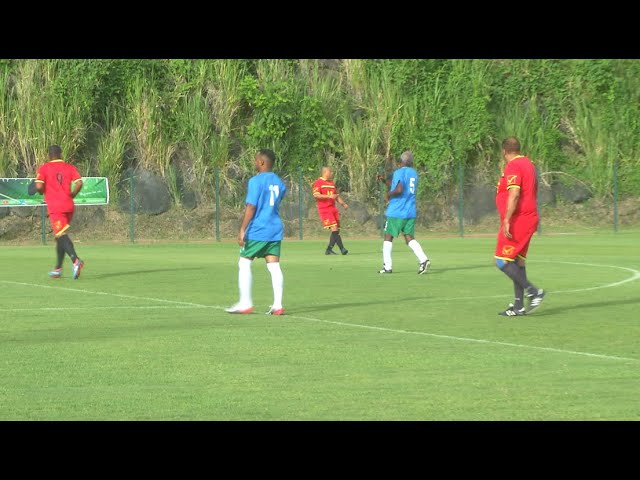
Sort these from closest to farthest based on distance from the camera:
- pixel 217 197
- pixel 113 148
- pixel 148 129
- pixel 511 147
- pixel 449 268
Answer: pixel 511 147 < pixel 449 268 < pixel 217 197 < pixel 113 148 < pixel 148 129

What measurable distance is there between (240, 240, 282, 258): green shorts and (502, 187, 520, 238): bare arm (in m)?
2.68

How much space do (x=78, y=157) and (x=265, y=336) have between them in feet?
111

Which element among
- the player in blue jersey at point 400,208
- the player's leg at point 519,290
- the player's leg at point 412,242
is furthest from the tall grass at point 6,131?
the player's leg at point 519,290

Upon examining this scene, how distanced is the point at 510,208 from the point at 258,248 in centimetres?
296

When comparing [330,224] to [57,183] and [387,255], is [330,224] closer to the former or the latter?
[387,255]

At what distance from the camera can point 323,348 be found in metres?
12.4

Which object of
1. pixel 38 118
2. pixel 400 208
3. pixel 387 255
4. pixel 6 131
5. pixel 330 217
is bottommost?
pixel 387 255

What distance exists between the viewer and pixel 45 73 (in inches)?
1802

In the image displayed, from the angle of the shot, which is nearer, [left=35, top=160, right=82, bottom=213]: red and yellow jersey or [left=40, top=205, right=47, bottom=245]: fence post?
[left=35, top=160, right=82, bottom=213]: red and yellow jersey

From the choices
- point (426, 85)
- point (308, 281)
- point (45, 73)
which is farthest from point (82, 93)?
point (308, 281)

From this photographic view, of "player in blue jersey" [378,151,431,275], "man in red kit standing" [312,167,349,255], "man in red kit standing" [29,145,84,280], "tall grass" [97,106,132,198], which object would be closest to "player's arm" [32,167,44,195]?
"man in red kit standing" [29,145,84,280]

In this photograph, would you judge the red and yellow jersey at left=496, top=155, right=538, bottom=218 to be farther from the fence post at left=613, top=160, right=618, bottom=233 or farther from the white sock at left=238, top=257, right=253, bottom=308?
the fence post at left=613, top=160, right=618, bottom=233

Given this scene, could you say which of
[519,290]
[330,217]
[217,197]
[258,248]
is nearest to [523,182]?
[519,290]

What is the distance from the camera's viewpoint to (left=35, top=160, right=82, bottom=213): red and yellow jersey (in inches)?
870
